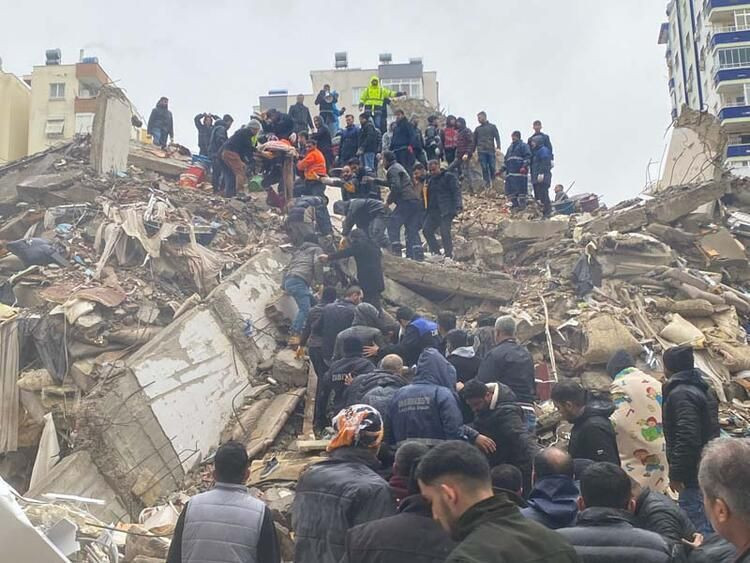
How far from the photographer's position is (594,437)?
14.7ft

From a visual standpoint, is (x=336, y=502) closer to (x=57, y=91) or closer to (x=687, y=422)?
(x=687, y=422)

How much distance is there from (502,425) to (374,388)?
3.24ft

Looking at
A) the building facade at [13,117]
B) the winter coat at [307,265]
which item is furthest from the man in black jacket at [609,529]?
the building facade at [13,117]

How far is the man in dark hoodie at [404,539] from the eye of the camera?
2693mm

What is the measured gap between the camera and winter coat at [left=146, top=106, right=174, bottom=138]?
16625 millimetres

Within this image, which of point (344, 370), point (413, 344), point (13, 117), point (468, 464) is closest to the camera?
point (468, 464)

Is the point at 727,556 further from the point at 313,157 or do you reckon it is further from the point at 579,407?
the point at 313,157

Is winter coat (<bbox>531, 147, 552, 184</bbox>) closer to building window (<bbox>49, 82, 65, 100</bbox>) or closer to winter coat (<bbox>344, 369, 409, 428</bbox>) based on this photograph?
winter coat (<bbox>344, 369, 409, 428</bbox>)

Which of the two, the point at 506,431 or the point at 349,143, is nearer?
the point at 506,431

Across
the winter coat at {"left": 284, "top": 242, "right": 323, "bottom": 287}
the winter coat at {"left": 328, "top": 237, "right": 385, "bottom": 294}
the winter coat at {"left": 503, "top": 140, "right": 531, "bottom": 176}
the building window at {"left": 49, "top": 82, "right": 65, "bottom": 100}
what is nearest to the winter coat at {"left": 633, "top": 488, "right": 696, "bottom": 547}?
the winter coat at {"left": 328, "top": 237, "right": 385, "bottom": 294}

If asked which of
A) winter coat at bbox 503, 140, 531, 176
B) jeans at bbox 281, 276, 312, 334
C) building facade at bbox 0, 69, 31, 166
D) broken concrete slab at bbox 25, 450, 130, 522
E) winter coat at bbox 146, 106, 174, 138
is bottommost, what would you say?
broken concrete slab at bbox 25, 450, 130, 522

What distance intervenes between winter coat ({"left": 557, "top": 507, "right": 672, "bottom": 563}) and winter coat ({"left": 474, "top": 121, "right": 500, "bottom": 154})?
13318mm

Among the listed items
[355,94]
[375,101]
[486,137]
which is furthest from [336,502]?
[355,94]

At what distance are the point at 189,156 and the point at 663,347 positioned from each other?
37.3ft
